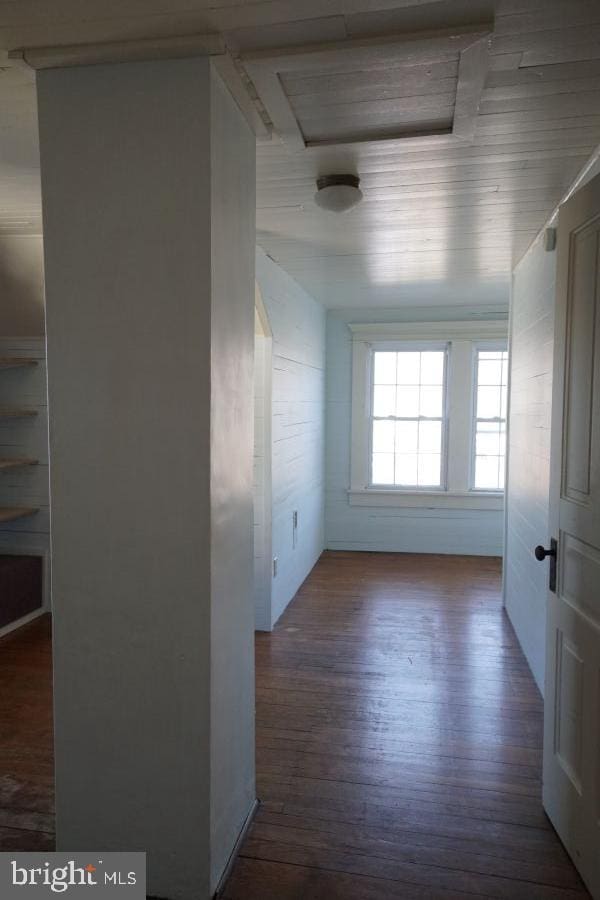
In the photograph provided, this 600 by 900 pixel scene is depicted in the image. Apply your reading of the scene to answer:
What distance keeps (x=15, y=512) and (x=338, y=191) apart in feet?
10.8

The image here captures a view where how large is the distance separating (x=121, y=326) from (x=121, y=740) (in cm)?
122

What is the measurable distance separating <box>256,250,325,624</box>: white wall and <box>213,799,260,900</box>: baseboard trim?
187 cm

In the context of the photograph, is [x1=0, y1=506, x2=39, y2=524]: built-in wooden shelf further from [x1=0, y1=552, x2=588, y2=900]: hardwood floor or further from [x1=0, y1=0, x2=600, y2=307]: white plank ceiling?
[x1=0, y1=0, x2=600, y2=307]: white plank ceiling

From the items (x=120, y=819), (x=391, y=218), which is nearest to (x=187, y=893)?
(x=120, y=819)

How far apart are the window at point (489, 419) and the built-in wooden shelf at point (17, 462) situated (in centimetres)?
412

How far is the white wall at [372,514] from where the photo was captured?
6.01 metres

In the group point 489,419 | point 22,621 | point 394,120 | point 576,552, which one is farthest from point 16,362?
point 489,419

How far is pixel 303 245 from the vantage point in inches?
143

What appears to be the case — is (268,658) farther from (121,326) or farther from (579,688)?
(121,326)

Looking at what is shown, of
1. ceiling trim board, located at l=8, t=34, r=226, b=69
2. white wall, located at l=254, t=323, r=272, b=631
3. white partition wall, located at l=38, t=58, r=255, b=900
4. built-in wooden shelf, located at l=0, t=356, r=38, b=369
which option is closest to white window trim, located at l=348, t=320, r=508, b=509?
white wall, located at l=254, t=323, r=272, b=631

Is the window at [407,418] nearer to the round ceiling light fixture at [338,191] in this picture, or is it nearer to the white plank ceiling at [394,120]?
the white plank ceiling at [394,120]

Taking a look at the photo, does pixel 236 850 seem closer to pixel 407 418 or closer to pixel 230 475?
pixel 230 475

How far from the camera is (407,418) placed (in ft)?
20.2

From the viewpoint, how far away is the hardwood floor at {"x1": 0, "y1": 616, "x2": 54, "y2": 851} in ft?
6.95
